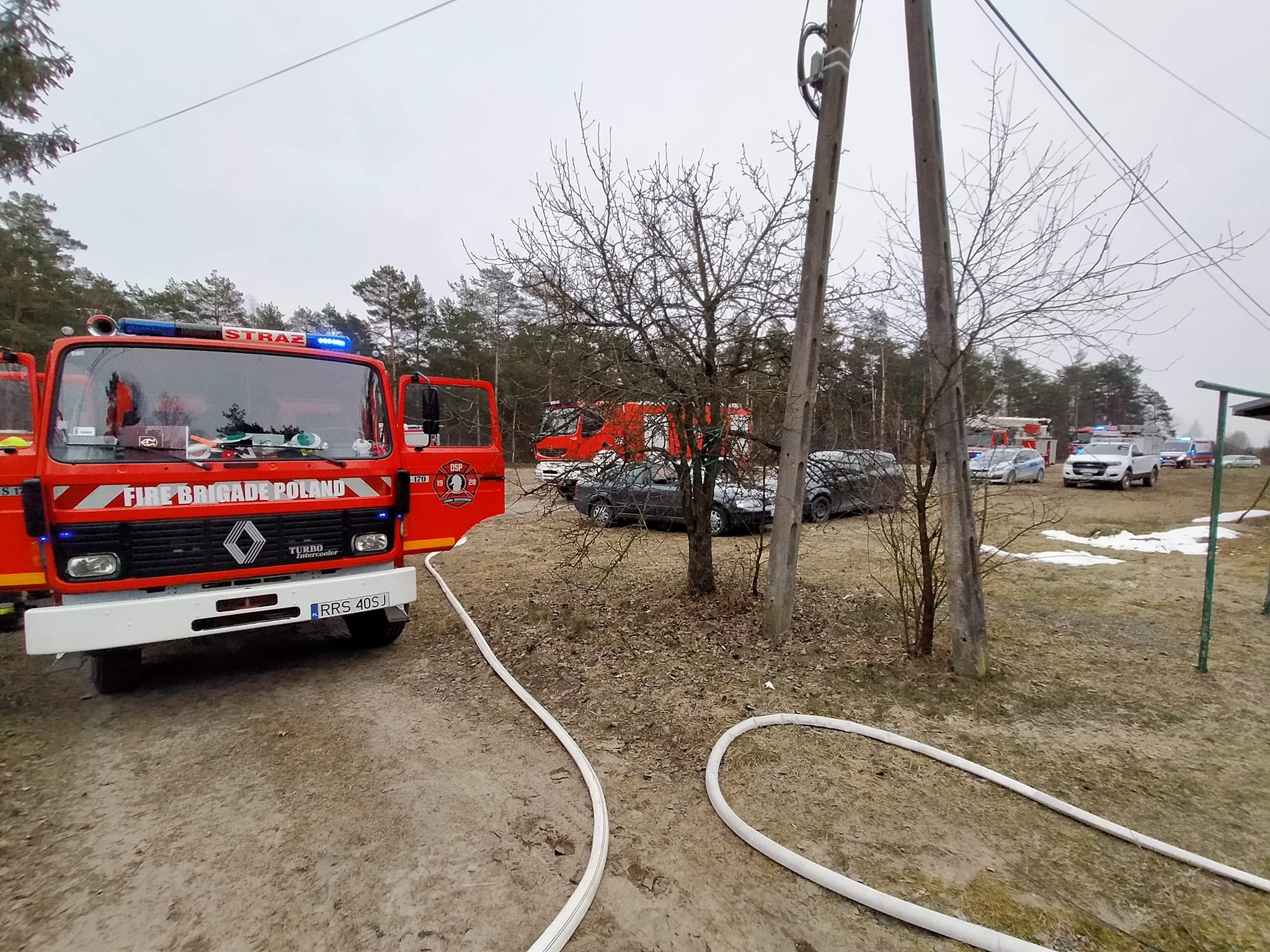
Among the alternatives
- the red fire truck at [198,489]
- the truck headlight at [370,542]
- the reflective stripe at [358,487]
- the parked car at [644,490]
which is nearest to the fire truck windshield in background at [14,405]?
the red fire truck at [198,489]

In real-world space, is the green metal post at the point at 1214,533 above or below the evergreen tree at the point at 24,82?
below

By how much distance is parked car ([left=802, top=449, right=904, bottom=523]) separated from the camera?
4805mm

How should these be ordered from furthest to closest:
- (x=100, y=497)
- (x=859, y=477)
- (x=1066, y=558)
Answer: (x=1066, y=558) < (x=859, y=477) < (x=100, y=497)

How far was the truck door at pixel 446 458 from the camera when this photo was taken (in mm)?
4992

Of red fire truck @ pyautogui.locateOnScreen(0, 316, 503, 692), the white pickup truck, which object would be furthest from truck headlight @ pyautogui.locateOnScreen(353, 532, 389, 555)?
the white pickup truck

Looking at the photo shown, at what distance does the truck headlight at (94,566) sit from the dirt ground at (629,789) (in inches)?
40.4

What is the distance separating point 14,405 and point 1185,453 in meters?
52.8

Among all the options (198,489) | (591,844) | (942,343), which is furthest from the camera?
(942,343)

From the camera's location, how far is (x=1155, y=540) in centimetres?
1055

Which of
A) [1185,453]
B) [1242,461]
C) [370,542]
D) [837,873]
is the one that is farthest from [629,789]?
[1242,461]

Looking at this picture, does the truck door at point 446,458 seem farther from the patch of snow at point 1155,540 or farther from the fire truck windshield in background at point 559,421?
the patch of snow at point 1155,540

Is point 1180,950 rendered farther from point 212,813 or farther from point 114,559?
point 114,559

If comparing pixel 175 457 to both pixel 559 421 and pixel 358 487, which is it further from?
pixel 559 421

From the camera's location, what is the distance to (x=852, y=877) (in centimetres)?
244
